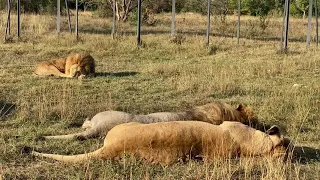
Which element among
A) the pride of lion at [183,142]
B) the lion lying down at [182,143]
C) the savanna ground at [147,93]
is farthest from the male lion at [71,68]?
the lion lying down at [182,143]

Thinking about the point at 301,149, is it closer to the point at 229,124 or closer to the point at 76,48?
the point at 229,124

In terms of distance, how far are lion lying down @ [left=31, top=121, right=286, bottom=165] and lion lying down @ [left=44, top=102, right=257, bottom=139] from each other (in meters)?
1.02

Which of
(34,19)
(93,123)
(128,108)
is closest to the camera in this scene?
(93,123)

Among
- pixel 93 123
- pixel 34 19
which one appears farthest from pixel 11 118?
pixel 34 19

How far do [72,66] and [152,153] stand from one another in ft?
22.2

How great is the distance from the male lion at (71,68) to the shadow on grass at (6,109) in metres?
3.06

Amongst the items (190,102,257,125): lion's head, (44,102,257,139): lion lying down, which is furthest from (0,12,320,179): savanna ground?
(190,102,257,125): lion's head

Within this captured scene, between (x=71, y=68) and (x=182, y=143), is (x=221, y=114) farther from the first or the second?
(x=71, y=68)

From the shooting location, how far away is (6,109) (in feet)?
24.4

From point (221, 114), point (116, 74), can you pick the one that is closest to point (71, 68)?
point (116, 74)

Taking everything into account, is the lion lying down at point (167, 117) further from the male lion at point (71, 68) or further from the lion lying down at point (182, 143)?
the male lion at point (71, 68)

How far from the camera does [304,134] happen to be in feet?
21.2

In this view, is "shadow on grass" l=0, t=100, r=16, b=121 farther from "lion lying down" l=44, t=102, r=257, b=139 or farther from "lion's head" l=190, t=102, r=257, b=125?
"lion's head" l=190, t=102, r=257, b=125

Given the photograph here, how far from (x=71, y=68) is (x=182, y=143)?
6.78m
